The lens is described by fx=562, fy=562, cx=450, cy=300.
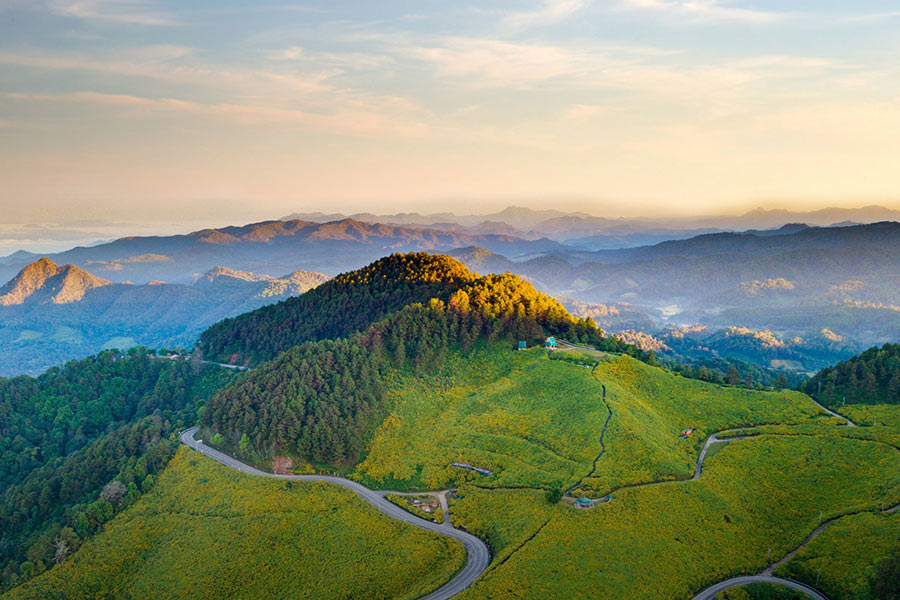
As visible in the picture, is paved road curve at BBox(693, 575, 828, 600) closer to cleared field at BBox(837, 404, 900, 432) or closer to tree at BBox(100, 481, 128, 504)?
cleared field at BBox(837, 404, 900, 432)

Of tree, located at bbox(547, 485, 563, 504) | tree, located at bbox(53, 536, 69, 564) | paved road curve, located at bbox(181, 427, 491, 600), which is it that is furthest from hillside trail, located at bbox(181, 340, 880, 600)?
tree, located at bbox(53, 536, 69, 564)

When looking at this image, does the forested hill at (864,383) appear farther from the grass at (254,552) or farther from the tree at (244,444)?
the tree at (244,444)

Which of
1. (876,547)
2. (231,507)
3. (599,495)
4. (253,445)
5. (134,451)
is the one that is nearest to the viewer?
(876,547)

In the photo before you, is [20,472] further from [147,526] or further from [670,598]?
[670,598]

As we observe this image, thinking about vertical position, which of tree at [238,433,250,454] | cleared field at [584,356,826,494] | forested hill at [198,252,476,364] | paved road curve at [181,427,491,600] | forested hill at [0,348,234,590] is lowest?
forested hill at [0,348,234,590]

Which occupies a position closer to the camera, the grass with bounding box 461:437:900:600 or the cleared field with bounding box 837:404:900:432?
the grass with bounding box 461:437:900:600

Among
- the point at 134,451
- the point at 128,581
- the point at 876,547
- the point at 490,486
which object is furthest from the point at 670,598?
the point at 134,451

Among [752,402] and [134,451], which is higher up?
[752,402]
